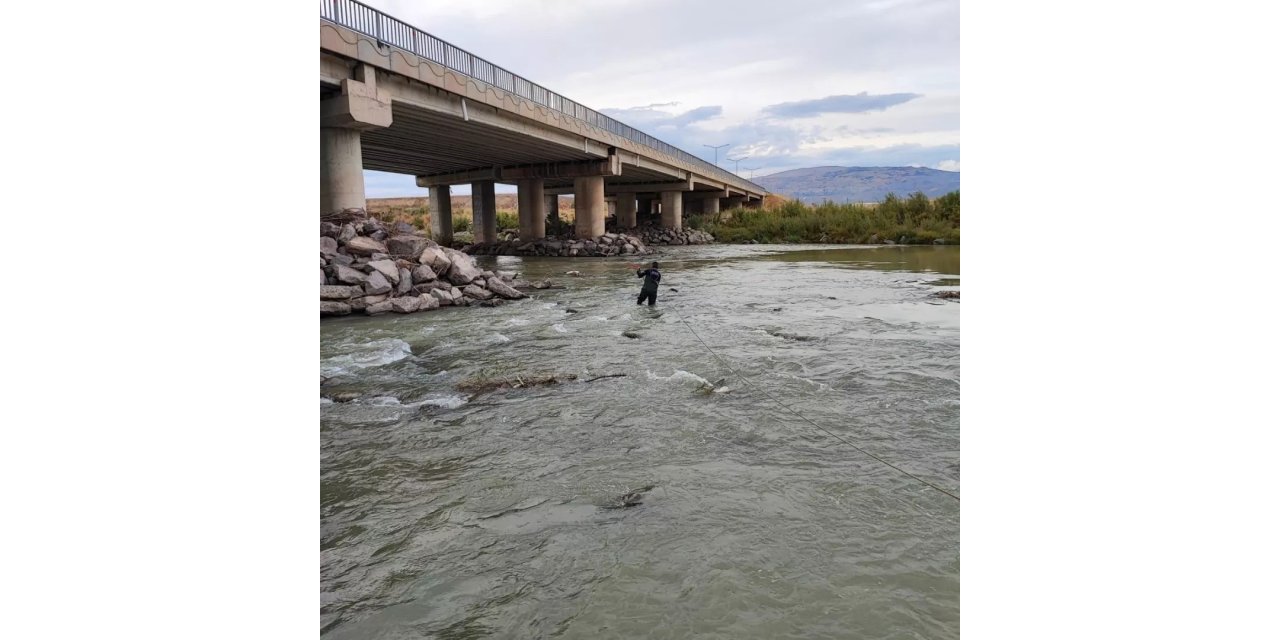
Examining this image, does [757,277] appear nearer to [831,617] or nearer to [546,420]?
[546,420]

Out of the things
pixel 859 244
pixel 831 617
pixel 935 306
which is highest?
pixel 859 244

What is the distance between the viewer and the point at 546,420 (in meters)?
5.68

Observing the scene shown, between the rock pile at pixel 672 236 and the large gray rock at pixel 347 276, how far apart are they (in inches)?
1246

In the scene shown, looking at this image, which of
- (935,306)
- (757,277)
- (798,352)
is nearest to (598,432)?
(798,352)

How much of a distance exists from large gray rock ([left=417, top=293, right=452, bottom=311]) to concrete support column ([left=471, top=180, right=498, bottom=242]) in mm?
26387

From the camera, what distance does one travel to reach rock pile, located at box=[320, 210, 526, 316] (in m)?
12.6

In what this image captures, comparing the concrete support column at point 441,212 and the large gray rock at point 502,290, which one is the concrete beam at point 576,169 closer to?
the concrete support column at point 441,212

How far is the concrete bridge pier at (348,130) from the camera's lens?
17.0 m

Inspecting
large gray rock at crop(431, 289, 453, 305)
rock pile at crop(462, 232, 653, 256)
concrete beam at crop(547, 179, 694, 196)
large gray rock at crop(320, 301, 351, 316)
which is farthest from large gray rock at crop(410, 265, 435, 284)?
concrete beam at crop(547, 179, 694, 196)

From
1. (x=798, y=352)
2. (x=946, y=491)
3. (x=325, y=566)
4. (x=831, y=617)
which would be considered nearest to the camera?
(x=831, y=617)

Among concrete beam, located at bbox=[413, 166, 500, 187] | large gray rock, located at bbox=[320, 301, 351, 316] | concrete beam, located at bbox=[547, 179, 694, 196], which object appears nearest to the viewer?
large gray rock, located at bbox=[320, 301, 351, 316]

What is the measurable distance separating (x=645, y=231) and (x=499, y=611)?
4544cm

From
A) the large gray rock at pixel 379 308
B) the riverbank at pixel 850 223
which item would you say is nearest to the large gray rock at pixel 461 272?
the large gray rock at pixel 379 308

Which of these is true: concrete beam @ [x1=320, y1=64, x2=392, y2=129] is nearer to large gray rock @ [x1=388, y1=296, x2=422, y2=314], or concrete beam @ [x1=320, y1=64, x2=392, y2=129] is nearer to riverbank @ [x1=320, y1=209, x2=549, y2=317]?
riverbank @ [x1=320, y1=209, x2=549, y2=317]
